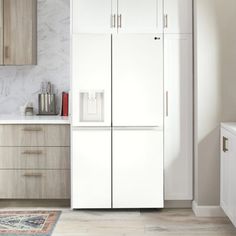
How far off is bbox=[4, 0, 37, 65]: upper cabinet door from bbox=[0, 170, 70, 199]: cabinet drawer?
109 cm

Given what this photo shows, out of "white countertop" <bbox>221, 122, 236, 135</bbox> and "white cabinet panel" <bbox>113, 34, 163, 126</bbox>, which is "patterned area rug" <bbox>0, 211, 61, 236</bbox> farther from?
"white countertop" <bbox>221, 122, 236, 135</bbox>

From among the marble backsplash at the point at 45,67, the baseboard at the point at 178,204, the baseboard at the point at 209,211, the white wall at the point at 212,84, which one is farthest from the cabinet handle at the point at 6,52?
the baseboard at the point at 209,211

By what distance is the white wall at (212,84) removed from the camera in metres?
4.31

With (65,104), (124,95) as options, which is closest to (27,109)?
(65,104)

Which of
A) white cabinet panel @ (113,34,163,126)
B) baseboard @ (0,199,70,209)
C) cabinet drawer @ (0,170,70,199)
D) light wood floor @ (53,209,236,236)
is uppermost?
white cabinet panel @ (113,34,163,126)

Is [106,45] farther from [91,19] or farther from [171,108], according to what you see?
[171,108]

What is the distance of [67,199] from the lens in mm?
4871

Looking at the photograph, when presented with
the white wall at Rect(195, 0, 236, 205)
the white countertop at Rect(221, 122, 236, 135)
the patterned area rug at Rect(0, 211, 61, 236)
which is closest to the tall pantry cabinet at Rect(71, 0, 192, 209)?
the white wall at Rect(195, 0, 236, 205)

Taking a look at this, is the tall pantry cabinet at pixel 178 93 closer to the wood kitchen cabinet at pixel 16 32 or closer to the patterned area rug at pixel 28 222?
the patterned area rug at pixel 28 222

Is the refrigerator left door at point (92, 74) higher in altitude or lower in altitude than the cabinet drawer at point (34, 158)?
higher

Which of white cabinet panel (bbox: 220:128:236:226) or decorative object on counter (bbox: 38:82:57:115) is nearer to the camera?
white cabinet panel (bbox: 220:128:236:226)

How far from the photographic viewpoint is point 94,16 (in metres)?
4.41

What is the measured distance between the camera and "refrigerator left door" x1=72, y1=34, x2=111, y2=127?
4383 millimetres

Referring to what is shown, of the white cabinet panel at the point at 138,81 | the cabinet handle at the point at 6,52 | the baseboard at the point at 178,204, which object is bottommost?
the baseboard at the point at 178,204
